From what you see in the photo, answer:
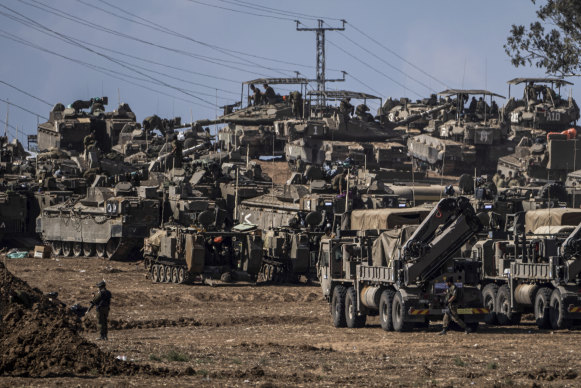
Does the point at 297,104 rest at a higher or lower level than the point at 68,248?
higher

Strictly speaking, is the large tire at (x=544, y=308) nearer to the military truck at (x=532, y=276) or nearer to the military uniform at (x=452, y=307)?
the military truck at (x=532, y=276)

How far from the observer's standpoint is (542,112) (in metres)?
92.4

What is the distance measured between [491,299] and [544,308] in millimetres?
2334

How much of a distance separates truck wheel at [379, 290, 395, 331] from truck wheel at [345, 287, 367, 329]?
1004mm

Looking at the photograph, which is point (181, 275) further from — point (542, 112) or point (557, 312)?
point (542, 112)

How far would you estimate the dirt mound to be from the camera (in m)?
18.3

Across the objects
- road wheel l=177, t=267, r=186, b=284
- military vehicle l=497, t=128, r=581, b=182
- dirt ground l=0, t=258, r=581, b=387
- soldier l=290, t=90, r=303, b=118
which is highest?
soldier l=290, t=90, r=303, b=118

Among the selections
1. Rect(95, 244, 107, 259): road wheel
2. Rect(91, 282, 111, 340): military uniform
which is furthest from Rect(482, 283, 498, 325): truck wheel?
Rect(95, 244, 107, 259): road wheel

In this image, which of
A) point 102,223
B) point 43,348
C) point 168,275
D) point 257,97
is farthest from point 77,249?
point 257,97

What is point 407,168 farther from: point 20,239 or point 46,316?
point 46,316

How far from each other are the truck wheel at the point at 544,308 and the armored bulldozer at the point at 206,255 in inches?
589

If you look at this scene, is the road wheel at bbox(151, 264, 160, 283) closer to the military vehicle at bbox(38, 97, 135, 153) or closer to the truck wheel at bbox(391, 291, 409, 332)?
the truck wheel at bbox(391, 291, 409, 332)

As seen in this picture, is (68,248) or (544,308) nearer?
(544,308)

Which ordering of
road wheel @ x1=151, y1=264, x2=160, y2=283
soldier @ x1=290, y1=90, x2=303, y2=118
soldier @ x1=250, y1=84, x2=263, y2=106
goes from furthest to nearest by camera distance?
soldier @ x1=250, y1=84, x2=263, y2=106
soldier @ x1=290, y1=90, x2=303, y2=118
road wheel @ x1=151, y1=264, x2=160, y2=283
